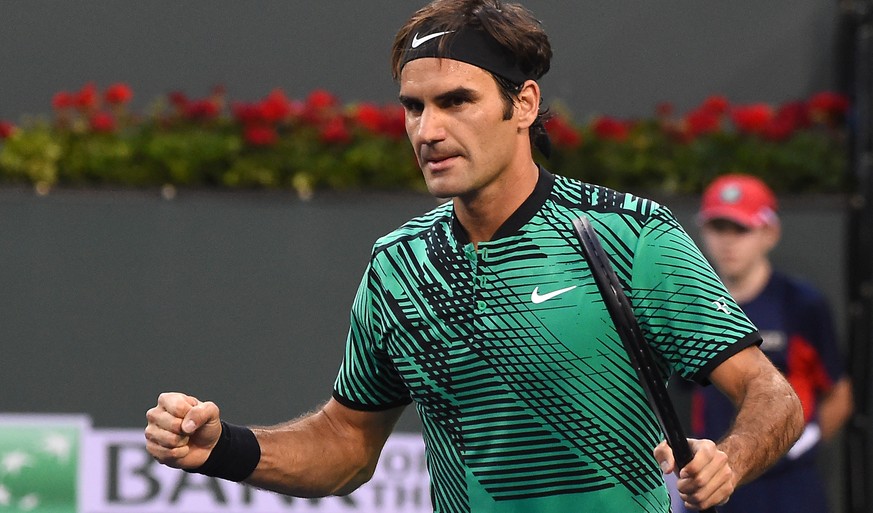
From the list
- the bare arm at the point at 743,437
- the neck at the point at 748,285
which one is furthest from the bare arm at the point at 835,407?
the bare arm at the point at 743,437

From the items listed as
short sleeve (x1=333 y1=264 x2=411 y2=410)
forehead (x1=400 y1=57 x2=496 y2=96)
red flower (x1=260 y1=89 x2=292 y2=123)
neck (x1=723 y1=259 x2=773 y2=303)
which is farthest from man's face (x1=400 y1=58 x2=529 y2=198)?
red flower (x1=260 y1=89 x2=292 y2=123)

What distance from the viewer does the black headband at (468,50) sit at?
10.3 ft

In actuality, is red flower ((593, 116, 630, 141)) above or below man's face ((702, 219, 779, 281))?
above

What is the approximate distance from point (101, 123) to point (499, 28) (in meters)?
3.64

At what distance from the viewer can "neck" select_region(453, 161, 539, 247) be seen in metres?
3.18

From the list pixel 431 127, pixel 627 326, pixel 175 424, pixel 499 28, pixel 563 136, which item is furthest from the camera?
pixel 563 136

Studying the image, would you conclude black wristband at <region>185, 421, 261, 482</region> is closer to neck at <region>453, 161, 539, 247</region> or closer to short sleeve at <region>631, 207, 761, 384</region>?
neck at <region>453, 161, 539, 247</region>

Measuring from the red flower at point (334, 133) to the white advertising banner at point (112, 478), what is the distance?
54.8 inches

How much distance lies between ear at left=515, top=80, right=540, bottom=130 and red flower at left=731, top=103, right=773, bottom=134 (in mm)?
3373

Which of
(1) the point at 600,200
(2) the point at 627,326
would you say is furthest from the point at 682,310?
(1) the point at 600,200

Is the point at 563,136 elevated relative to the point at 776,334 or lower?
elevated

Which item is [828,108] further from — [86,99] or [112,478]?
[112,478]

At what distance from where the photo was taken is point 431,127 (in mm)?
3082

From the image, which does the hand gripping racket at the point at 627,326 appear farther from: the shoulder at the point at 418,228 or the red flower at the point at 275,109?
the red flower at the point at 275,109
